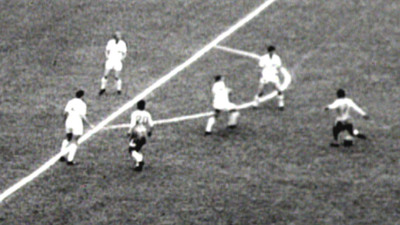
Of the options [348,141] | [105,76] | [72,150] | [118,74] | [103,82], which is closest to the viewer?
[72,150]

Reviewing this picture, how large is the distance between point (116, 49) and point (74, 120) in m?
5.70

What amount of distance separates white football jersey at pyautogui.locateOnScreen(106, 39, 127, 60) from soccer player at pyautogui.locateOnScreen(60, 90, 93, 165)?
5329mm

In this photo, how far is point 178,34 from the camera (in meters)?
34.1

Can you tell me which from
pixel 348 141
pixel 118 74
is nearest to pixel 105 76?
pixel 118 74

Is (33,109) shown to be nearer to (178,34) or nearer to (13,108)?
(13,108)

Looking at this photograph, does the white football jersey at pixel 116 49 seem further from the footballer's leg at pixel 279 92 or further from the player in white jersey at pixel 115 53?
the footballer's leg at pixel 279 92

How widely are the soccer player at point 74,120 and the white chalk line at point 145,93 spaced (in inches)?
19.5

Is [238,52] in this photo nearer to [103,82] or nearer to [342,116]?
[103,82]

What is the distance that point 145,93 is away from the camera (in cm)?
2881

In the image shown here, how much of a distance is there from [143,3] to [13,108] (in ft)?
37.6

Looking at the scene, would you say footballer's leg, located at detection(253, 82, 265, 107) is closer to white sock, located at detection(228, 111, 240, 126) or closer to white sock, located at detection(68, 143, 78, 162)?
white sock, located at detection(228, 111, 240, 126)

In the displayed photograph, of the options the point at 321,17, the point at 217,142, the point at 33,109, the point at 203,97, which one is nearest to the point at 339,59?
the point at 321,17

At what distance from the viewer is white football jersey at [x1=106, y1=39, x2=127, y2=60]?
28.0 meters

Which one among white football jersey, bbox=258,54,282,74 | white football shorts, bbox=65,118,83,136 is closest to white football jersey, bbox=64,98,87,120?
white football shorts, bbox=65,118,83,136
